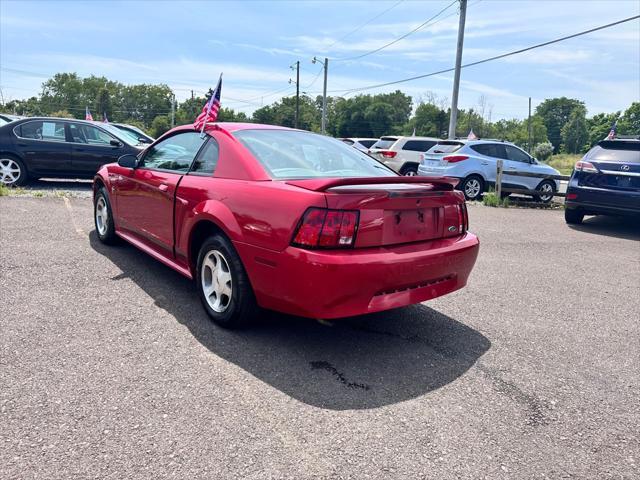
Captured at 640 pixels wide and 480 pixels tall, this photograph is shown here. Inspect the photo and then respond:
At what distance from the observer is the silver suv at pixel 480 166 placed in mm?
12656

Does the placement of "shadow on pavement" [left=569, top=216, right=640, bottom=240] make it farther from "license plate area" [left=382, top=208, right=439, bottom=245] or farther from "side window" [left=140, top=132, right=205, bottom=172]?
"side window" [left=140, top=132, right=205, bottom=172]

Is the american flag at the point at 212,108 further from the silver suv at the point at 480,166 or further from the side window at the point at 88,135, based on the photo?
the silver suv at the point at 480,166

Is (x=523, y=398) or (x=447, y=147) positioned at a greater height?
(x=447, y=147)

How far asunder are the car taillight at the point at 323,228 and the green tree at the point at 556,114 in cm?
13103

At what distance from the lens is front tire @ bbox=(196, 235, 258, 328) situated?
130 inches

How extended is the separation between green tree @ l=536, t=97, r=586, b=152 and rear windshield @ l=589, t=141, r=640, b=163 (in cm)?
12288

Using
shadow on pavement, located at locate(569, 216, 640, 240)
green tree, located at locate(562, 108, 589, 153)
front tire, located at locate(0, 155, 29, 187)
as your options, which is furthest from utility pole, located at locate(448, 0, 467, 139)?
green tree, located at locate(562, 108, 589, 153)

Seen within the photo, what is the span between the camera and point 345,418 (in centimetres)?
255

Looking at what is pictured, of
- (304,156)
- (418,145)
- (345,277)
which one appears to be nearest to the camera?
(345,277)

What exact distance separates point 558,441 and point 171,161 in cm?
361

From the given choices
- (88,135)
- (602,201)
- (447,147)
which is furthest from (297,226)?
(447,147)

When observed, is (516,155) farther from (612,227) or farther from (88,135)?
(88,135)

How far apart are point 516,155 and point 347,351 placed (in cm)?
1173

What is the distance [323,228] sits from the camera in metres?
2.87
